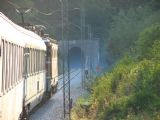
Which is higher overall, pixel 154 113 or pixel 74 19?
pixel 74 19

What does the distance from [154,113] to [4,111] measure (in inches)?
191

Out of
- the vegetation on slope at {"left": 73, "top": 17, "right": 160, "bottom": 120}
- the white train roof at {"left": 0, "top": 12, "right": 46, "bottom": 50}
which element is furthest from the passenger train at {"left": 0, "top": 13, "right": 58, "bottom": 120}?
the vegetation on slope at {"left": 73, "top": 17, "right": 160, "bottom": 120}

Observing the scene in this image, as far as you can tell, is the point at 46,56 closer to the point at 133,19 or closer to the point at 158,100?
the point at 158,100

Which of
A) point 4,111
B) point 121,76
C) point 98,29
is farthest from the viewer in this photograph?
point 98,29

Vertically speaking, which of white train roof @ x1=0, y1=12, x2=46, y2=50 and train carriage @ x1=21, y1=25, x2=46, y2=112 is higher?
white train roof @ x1=0, y1=12, x2=46, y2=50

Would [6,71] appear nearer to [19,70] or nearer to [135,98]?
[19,70]

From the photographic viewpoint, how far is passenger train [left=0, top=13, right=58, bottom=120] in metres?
11.3

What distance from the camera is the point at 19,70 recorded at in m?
15.1

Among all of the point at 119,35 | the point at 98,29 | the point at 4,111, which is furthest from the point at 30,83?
the point at 98,29

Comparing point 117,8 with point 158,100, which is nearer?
point 158,100

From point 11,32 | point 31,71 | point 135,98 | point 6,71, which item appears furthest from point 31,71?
point 6,71

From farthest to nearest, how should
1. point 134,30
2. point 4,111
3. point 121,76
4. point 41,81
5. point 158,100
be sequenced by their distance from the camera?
point 134,30 → point 41,81 → point 121,76 → point 158,100 → point 4,111

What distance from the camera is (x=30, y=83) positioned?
20.3 metres

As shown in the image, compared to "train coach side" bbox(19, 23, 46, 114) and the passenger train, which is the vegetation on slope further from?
the passenger train
